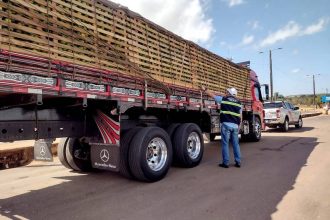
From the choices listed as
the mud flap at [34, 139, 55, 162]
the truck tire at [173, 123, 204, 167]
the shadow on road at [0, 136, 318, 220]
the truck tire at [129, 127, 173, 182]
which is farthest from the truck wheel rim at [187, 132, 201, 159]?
the mud flap at [34, 139, 55, 162]

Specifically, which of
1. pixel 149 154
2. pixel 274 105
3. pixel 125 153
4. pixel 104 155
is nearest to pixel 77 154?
pixel 104 155

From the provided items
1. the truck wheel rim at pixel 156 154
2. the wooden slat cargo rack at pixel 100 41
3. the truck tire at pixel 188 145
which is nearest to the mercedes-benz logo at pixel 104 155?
the truck wheel rim at pixel 156 154

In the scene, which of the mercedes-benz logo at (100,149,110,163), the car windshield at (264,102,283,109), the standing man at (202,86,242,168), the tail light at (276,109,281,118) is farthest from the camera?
the car windshield at (264,102,283,109)

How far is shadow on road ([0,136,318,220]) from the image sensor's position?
383cm

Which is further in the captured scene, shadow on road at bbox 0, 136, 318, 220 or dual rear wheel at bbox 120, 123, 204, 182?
dual rear wheel at bbox 120, 123, 204, 182

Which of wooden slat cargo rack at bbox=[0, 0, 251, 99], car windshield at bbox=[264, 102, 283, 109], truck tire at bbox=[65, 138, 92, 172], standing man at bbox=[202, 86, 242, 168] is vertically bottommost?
truck tire at bbox=[65, 138, 92, 172]

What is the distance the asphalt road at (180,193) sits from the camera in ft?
12.5

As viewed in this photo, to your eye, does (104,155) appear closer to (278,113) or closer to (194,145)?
(194,145)

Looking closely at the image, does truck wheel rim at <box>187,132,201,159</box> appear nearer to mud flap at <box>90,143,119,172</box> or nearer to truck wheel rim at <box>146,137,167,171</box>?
truck wheel rim at <box>146,137,167,171</box>

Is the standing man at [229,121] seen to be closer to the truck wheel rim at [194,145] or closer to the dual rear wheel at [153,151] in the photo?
the truck wheel rim at [194,145]

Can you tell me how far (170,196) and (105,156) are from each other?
50.5 inches

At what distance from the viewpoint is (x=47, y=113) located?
4465 mm

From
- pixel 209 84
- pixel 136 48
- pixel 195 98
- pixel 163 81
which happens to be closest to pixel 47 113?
pixel 136 48

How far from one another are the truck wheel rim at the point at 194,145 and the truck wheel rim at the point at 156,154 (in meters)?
1.16
